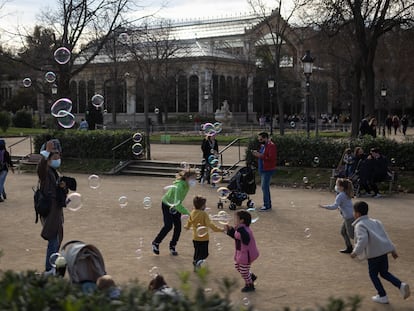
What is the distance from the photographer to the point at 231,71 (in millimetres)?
69688

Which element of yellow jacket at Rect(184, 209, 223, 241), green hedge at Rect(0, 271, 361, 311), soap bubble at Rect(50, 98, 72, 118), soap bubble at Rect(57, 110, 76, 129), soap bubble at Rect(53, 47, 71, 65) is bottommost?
yellow jacket at Rect(184, 209, 223, 241)

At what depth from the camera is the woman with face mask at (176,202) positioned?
924 cm

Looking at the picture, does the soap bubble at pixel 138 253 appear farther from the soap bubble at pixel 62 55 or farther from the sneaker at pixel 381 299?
the soap bubble at pixel 62 55

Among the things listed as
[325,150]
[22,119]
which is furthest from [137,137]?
[22,119]

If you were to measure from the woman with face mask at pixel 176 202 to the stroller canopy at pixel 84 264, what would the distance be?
3162 millimetres

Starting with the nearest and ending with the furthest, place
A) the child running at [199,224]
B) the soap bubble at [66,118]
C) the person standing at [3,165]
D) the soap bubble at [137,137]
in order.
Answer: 1. the child running at [199,224]
2. the soap bubble at [66,118]
3. the person standing at [3,165]
4. the soap bubble at [137,137]

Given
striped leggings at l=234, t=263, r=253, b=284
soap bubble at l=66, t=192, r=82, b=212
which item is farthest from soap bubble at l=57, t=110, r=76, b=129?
striped leggings at l=234, t=263, r=253, b=284

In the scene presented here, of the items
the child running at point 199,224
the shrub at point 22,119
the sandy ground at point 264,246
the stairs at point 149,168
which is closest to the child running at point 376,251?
the sandy ground at point 264,246

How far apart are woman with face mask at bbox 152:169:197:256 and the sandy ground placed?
0.26 meters

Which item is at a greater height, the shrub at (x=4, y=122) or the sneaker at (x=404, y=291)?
the shrub at (x=4, y=122)

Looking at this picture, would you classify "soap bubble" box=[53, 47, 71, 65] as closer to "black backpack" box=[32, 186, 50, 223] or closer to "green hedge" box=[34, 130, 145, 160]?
"green hedge" box=[34, 130, 145, 160]

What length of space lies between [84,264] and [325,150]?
49.2 ft

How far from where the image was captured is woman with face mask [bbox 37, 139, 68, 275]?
8203 millimetres

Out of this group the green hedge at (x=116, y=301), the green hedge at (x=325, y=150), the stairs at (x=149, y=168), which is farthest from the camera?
the stairs at (x=149, y=168)
